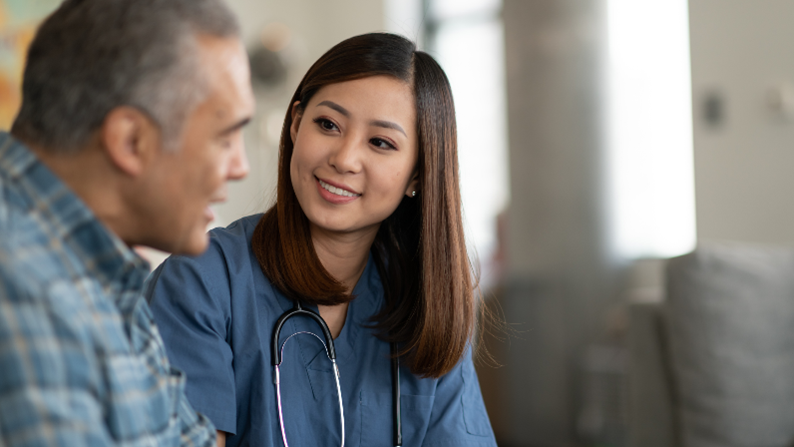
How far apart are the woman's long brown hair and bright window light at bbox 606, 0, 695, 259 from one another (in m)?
1.70

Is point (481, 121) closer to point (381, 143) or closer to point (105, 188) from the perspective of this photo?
point (381, 143)

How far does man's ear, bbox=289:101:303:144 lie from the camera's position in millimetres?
1407

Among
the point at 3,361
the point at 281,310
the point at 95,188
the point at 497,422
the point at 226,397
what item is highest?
the point at 95,188

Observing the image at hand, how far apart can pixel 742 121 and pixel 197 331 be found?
2.44 m

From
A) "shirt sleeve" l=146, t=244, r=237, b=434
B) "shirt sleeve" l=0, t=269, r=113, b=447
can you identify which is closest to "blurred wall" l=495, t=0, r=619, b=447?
"shirt sleeve" l=146, t=244, r=237, b=434

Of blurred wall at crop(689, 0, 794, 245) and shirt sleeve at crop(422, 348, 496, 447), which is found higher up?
blurred wall at crop(689, 0, 794, 245)

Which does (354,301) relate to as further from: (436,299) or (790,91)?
(790,91)

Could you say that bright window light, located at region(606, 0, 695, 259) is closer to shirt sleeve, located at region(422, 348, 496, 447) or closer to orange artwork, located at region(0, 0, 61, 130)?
shirt sleeve, located at region(422, 348, 496, 447)

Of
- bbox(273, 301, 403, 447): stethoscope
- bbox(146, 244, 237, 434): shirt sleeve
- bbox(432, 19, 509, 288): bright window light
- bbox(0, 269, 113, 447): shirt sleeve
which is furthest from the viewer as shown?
bbox(432, 19, 509, 288): bright window light

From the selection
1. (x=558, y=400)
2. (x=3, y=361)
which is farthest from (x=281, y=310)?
(x=558, y=400)

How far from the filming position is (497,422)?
3240mm

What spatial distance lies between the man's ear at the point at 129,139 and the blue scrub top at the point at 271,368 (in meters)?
0.48

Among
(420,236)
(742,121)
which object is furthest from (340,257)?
(742,121)

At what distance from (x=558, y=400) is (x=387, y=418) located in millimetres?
1843
